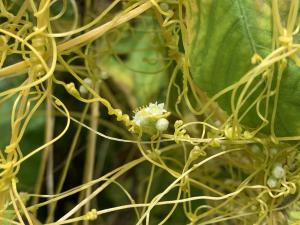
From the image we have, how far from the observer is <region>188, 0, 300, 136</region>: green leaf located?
696mm

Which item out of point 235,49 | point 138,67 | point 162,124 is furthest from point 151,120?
point 138,67

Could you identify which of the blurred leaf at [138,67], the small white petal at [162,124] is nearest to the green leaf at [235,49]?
the small white petal at [162,124]

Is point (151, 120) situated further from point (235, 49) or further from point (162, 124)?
point (235, 49)

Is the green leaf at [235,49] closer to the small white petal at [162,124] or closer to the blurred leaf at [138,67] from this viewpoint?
the small white petal at [162,124]

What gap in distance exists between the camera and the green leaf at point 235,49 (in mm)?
696

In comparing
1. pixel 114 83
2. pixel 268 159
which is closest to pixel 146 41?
pixel 114 83

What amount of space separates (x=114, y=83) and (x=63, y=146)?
14cm

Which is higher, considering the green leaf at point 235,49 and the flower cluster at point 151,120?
the green leaf at point 235,49

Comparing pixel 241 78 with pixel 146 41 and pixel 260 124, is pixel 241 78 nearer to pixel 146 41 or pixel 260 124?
pixel 260 124

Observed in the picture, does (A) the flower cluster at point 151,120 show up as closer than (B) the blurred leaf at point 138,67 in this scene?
Yes

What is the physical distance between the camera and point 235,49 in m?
0.70

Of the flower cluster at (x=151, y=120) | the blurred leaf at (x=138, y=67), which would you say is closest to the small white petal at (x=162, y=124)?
the flower cluster at (x=151, y=120)

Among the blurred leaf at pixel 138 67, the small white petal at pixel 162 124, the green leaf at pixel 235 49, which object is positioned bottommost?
the blurred leaf at pixel 138 67

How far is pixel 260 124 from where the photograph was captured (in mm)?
724
